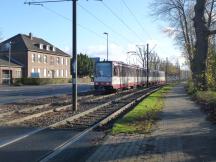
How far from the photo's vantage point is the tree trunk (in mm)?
35094

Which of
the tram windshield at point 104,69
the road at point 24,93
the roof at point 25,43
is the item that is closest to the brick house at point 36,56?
the roof at point 25,43

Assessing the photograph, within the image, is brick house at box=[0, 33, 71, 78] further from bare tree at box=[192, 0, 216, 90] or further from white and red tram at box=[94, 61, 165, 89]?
bare tree at box=[192, 0, 216, 90]

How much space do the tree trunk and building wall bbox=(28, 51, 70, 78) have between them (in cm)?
6274

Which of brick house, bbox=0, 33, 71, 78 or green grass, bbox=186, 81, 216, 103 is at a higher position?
brick house, bbox=0, 33, 71, 78

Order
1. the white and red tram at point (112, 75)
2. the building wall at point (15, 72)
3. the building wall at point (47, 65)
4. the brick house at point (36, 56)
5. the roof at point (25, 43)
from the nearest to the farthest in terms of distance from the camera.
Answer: the white and red tram at point (112, 75) < the building wall at point (15, 72) < the brick house at point (36, 56) < the roof at point (25, 43) < the building wall at point (47, 65)

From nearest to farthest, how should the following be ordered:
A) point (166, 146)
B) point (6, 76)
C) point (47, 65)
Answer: point (166, 146), point (6, 76), point (47, 65)

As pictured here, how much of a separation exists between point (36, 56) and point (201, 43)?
6847cm

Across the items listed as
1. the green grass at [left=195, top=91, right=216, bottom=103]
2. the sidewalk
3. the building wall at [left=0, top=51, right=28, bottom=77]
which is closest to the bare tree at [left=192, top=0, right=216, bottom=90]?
the green grass at [left=195, top=91, right=216, bottom=103]

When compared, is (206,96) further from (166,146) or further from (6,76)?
(6,76)

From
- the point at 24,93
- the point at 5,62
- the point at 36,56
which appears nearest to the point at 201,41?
the point at 24,93

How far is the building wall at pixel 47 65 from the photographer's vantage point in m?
97.9

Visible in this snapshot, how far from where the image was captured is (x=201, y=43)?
3588 cm

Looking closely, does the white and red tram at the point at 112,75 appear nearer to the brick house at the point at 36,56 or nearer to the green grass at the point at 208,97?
the green grass at the point at 208,97

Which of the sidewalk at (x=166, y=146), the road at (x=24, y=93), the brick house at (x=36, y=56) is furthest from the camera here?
the brick house at (x=36, y=56)
